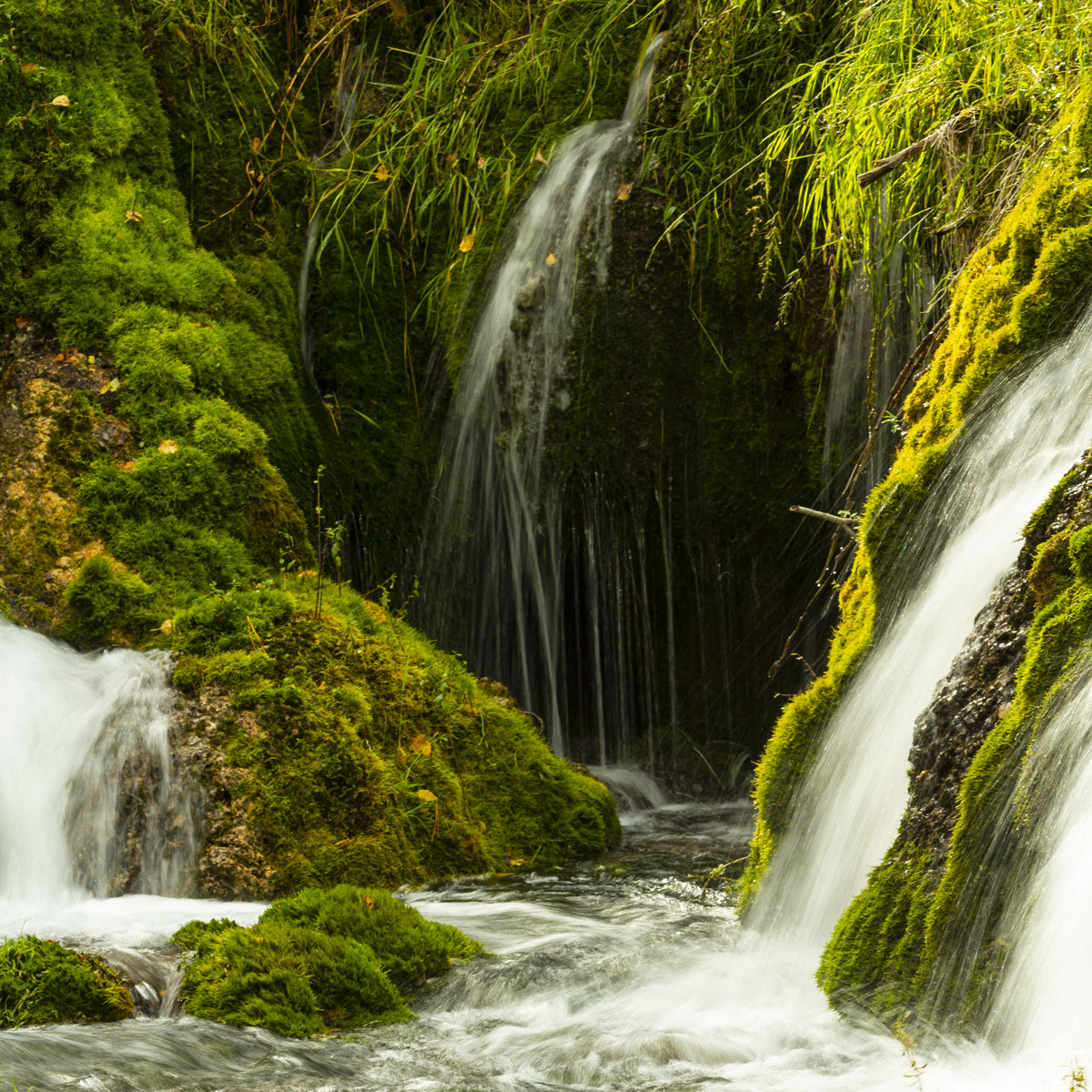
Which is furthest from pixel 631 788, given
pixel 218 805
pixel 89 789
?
pixel 89 789

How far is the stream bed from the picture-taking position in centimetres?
250

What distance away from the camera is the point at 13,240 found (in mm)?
5965

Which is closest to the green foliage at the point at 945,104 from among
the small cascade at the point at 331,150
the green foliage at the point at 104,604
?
the green foliage at the point at 104,604

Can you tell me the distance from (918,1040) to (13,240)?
5.32m

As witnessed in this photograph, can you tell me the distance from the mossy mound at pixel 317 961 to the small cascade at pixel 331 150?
14.2ft

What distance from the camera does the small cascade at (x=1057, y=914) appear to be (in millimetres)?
2172

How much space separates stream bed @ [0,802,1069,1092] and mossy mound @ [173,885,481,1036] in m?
0.07

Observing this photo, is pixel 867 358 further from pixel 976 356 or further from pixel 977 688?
pixel 977 688

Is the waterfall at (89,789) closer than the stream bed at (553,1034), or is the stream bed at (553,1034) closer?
the stream bed at (553,1034)

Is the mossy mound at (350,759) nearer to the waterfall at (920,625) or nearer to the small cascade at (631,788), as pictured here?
the small cascade at (631,788)

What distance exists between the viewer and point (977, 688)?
2783 millimetres

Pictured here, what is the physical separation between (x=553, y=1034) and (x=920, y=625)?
1377 millimetres

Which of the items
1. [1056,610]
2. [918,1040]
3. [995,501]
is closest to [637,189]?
[995,501]

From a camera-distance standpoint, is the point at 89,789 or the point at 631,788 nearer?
the point at 89,789
